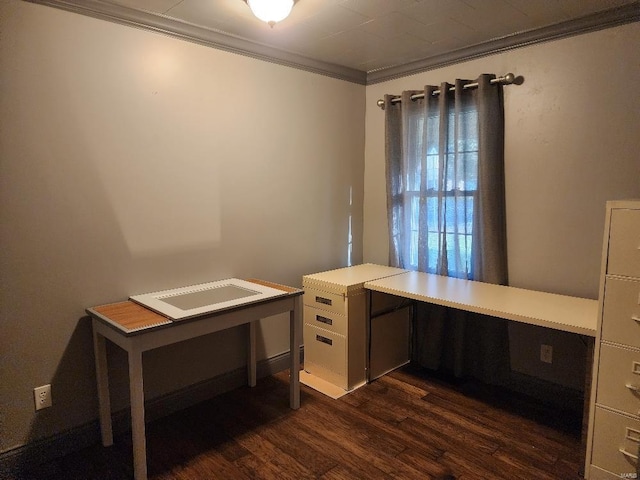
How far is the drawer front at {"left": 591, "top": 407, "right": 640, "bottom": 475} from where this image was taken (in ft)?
5.65

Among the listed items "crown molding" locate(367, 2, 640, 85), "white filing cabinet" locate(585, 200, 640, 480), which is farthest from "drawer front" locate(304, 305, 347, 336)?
"crown molding" locate(367, 2, 640, 85)

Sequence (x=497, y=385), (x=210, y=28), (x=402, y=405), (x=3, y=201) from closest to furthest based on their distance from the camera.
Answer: (x=3, y=201)
(x=210, y=28)
(x=402, y=405)
(x=497, y=385)

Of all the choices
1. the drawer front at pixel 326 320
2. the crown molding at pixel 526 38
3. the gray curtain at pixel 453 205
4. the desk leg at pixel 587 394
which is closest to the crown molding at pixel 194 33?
the crown molding at pixel 526 38

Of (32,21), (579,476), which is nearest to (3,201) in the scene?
(32,21)

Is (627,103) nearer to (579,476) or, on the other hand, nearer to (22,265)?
(579,476)

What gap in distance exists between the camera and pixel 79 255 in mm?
2037

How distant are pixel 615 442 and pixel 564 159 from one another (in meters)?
1.48

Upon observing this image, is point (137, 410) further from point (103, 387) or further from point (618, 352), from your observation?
point (618, 352)

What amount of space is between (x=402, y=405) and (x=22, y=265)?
7.03 ft

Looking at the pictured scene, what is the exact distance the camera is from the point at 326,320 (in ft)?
8.93

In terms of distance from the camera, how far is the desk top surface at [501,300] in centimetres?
194

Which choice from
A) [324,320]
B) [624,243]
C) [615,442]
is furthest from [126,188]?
[615,442]

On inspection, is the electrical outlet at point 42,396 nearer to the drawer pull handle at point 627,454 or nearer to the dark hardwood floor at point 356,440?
the dark hardwood floor at point 356,440

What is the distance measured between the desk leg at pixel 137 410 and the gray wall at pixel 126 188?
51 cm
